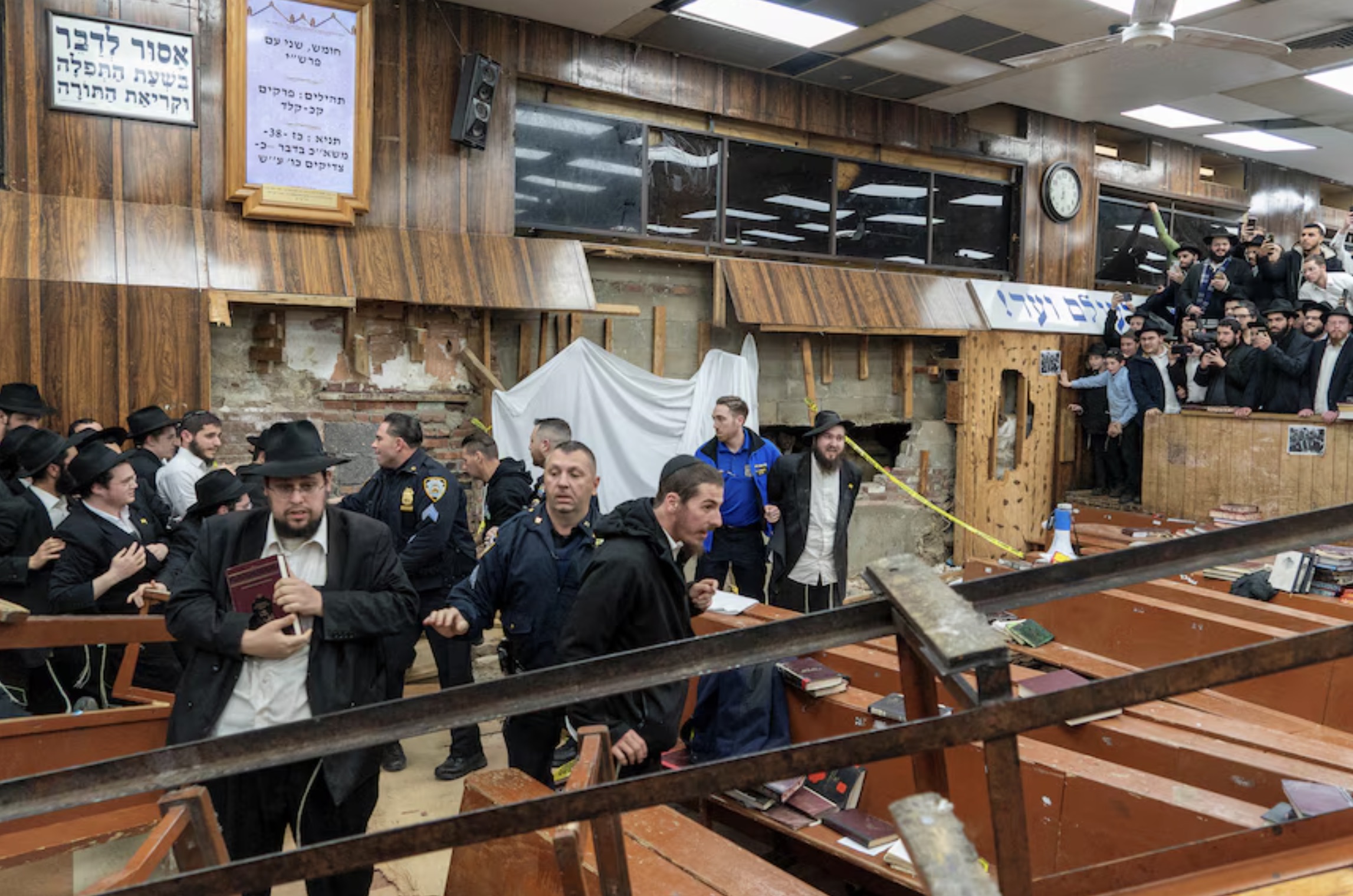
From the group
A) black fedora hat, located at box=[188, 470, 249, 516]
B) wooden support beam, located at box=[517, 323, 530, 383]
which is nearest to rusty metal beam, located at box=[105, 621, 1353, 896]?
black fedora hat, located at box=[188, 470, 249, 516]

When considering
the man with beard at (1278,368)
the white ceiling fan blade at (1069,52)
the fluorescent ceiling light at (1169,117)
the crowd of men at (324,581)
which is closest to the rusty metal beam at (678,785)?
the crowd of men at (324,581)

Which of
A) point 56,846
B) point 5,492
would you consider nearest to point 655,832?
point 56,846

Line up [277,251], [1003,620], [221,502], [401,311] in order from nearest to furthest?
[221,502]
[1003,620]
[277,251]
[401,311]

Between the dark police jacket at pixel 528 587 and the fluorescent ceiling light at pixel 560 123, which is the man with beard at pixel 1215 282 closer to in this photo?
the fluorescent ceiling light at pixel 560 123

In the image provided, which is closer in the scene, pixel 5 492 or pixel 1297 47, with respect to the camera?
pixel 5 492

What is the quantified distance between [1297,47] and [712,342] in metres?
5.83

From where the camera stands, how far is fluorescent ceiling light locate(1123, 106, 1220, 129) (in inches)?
424

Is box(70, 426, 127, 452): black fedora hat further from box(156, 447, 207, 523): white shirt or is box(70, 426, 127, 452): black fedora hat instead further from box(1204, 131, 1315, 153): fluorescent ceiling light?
box(1204, 131, 1315, 153): fluorescent ceiling light

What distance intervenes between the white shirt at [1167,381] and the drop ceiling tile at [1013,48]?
3.48m

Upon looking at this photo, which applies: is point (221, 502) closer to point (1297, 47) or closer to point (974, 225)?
point (974, 225)

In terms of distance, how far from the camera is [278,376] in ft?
22.2

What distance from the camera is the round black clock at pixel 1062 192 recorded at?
10.9 meters

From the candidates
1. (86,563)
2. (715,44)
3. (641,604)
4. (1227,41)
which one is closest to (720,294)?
(715,44)

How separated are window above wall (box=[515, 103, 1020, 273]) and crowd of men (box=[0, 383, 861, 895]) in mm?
3257
